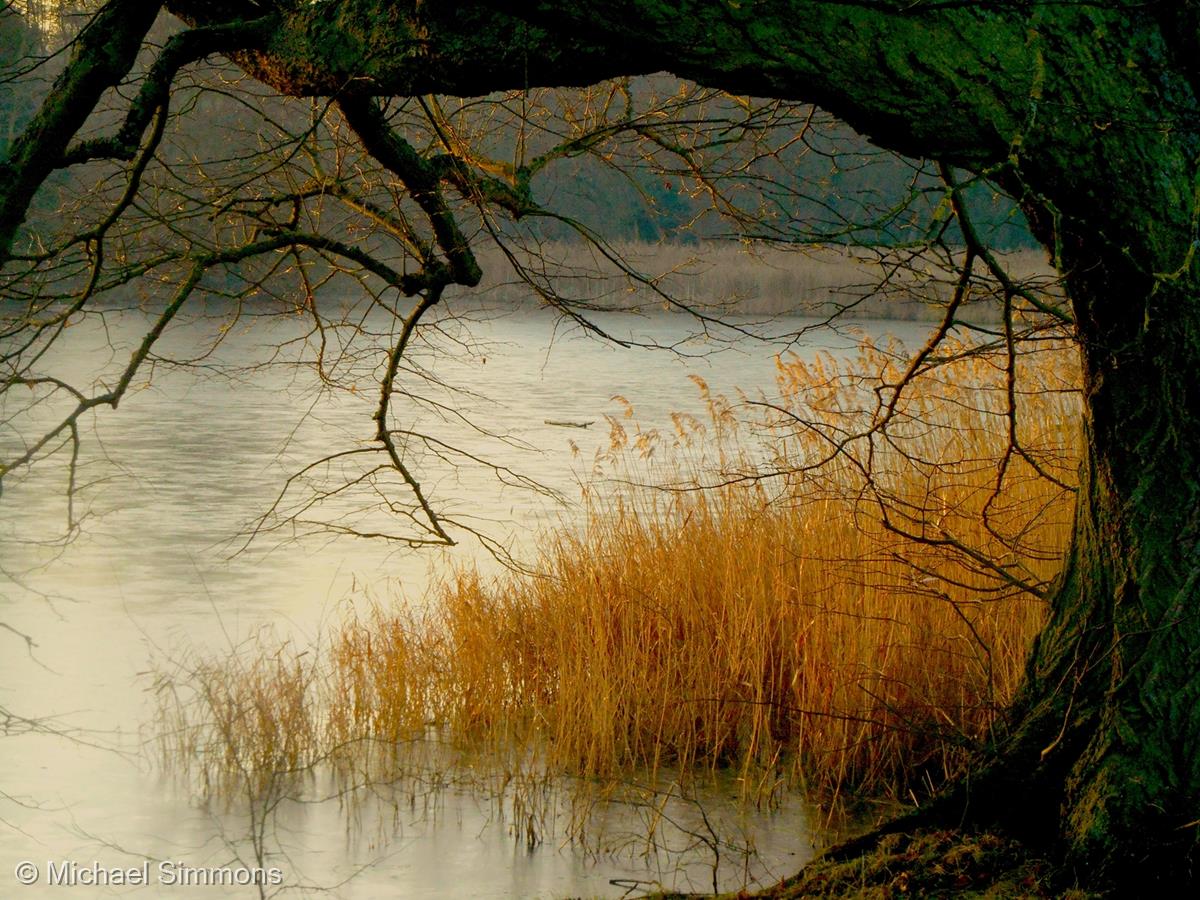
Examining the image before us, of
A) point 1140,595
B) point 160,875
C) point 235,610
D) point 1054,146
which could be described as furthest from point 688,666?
point 235,610

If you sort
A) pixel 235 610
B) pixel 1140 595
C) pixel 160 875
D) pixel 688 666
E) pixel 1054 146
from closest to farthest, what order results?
pixel 1054 146, pixel 1140 595, pixel 160 875, pixel 688 666, pixel 235 610

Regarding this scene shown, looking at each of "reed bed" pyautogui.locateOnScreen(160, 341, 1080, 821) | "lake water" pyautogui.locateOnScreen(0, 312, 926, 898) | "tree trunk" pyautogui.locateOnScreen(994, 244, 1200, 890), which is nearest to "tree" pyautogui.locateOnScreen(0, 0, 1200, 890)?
"tree trunk" pyautogui.locateOnScreen(994, 244, 1200, 890)

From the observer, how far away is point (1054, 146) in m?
2.25

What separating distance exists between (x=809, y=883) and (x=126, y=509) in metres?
7.72

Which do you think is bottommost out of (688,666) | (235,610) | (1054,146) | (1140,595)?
(688,666)

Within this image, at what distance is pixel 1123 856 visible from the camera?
97.0 inches

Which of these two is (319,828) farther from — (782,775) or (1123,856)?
(1123,856)

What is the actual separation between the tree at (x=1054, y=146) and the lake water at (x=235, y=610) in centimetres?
81

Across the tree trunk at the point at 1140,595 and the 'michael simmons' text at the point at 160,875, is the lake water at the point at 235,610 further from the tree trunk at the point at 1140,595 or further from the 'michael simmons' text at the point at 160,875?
the tree trunk at the point at 1140,595

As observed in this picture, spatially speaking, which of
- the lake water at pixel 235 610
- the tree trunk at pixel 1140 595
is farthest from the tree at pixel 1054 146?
the lake water at pixel 235 610

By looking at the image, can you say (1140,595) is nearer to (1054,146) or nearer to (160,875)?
(1054,146)

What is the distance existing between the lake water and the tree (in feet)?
2.66

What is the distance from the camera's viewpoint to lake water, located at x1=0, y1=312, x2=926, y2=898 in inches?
157

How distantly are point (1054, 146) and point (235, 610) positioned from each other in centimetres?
570
